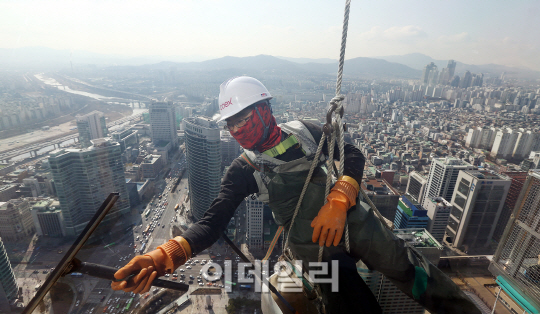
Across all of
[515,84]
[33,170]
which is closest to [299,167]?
[33,170]

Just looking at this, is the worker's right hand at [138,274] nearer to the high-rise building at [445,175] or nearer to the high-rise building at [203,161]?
the high-rise building at [203,161]

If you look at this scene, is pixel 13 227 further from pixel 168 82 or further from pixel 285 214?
pixel 168 82

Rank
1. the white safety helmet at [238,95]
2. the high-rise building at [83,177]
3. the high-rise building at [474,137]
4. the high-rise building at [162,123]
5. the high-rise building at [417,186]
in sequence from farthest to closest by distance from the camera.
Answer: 1. the high-rise building at [162,123]
2. the high-rise building at [474,137]
3. the high-rise building at [417,186]
4. the high-rise building at [83,177]
5. the white safety helmet at [238,95]

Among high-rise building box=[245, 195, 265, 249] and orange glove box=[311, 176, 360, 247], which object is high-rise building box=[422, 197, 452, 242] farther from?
orange glove box=[311, 176, 360, 247]

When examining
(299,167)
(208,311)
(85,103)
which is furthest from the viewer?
(85,103)

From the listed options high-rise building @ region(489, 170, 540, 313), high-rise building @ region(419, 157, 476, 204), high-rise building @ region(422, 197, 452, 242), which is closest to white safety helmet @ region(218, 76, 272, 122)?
high-rise building @ region(489, 170, 540, 313)

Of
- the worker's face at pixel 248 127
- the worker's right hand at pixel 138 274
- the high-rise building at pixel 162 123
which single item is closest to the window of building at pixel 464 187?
the worker's face at pixel 248 127
